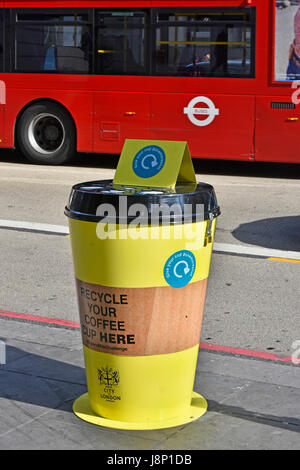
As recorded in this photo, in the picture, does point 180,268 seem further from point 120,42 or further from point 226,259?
point 120,42

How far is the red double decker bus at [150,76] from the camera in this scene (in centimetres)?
1367

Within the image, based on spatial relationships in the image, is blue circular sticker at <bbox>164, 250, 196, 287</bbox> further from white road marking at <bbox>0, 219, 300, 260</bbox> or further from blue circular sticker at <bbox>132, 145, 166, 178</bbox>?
white road marking at <bbox>0, 219, 300, 260</bbox>

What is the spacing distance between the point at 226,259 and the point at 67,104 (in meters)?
7.42

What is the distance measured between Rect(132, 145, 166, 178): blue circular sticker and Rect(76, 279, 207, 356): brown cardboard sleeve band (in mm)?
637

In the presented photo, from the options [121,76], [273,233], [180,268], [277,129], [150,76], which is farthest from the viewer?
[121,76]

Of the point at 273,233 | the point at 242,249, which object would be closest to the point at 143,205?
the point at 242,249

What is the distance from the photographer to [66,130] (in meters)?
15.3

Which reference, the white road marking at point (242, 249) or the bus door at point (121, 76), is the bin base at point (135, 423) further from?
the bus door at point (121, 76)

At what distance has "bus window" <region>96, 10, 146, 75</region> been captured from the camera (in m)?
14.4

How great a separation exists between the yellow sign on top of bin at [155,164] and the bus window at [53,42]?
1071cm

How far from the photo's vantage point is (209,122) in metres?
14.1

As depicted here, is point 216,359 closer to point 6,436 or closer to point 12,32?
point 6,436

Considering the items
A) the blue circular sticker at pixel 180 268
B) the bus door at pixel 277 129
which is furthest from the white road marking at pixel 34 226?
the blue circular sticker at pixel 180 268

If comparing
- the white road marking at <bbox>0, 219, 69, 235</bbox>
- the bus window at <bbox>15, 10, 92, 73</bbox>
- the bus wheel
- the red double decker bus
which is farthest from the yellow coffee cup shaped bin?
the bus wheel
